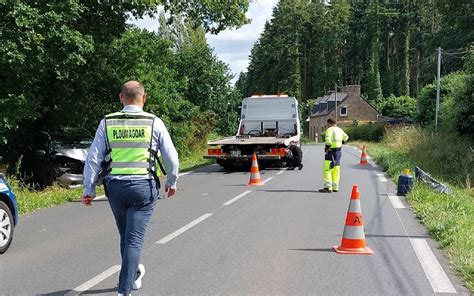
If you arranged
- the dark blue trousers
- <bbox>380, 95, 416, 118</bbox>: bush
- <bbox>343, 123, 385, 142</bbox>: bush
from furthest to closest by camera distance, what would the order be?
<bbox>380, 95, 416, 118</bbox>: bush, <bbox>343, 123, 385, 142</bbox>: bush, the dark blue trousers

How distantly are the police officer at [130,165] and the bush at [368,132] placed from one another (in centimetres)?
4226

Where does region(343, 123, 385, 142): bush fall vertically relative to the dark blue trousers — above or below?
below

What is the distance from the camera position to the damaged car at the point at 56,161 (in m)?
14.2

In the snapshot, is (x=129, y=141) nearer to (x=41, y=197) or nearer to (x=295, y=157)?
(x=41, y=197)

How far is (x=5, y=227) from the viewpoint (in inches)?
273

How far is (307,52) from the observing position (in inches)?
3991

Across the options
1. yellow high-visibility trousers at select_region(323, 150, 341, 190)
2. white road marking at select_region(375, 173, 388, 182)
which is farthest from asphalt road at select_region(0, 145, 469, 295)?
white road marking at select_region(375, 173, 388, 182)

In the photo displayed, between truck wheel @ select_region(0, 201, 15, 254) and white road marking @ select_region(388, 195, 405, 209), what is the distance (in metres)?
6.78

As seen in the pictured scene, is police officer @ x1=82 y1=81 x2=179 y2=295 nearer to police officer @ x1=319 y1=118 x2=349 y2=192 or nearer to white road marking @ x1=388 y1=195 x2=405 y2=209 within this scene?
white road marking @ x1=388 y1=195 x2=405 y2=209

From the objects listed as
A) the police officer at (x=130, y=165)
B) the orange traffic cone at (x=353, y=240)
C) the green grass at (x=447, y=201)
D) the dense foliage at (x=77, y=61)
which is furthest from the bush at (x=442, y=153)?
the police officer at (x=130, y=165)

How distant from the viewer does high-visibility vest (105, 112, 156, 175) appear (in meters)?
4.54

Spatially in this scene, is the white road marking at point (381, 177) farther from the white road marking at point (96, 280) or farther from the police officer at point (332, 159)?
the white road marking at point (96, 280)

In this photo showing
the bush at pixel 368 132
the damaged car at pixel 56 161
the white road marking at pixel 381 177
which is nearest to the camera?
the damaged car at pixel 56 161

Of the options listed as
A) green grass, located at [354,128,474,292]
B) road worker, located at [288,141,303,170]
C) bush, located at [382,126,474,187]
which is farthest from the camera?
road worker, located at [288,141,303,170]
